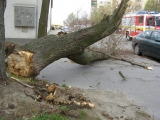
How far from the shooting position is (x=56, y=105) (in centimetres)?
473

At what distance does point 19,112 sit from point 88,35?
3.84 metres

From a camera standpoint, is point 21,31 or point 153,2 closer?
point 21,31

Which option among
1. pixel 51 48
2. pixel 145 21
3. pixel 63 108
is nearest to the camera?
pixel 63 108

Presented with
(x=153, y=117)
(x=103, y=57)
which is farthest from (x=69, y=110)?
(x=103, y=57)

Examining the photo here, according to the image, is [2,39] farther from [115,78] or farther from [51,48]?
[115,78]

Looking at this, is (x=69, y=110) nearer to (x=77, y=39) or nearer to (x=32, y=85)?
(x=32, y=85)

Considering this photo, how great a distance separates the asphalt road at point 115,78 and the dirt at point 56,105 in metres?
0.57

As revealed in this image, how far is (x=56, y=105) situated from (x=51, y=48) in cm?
271

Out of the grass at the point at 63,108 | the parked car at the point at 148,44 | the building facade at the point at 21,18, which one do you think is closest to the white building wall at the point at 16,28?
the building facade at the point at 21,18

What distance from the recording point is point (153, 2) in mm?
58031

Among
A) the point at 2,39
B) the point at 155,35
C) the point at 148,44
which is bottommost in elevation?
the point at 148,44

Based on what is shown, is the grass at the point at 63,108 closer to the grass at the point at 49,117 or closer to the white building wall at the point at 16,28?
the grass at the point at 49,117

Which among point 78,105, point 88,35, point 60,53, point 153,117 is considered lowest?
point 153,117

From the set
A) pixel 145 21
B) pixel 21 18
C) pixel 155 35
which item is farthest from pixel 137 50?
pixel 145 21
